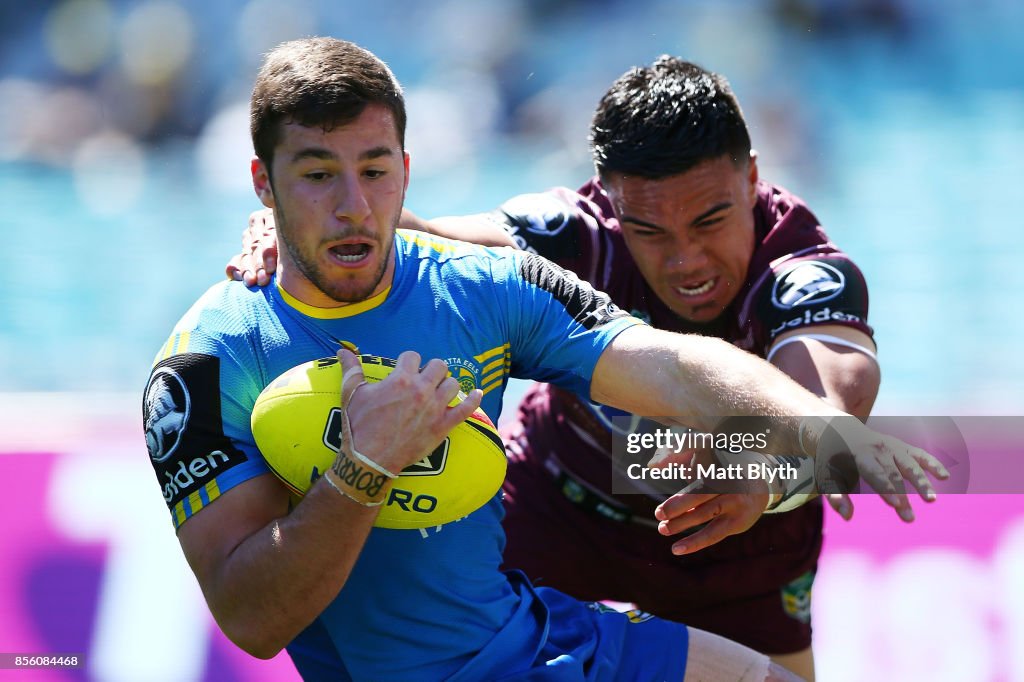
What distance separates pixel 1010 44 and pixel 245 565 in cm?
812

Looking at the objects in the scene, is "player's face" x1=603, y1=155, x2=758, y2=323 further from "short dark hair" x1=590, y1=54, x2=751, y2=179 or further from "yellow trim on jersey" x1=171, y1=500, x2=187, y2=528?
"yellow trim on jersey" x1=171, y1=500, x2=187, y2=528

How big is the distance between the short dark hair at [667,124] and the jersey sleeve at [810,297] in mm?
421

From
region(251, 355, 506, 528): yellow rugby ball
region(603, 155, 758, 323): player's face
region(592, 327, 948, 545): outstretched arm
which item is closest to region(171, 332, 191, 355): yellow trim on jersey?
region(251, 355, 506, 528): yellow rugby ball

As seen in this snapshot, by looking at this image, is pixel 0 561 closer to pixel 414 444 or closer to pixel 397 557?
pixel 397 557

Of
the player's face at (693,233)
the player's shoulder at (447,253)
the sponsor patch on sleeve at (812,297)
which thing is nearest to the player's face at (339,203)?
the player's shoulder at (447,253)

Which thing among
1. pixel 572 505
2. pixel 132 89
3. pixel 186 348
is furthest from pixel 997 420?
pixel 132 89

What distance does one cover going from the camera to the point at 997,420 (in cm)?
530

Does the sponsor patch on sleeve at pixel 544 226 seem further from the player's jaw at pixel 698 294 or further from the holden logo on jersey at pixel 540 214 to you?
the player's jaw at pixel 698 294

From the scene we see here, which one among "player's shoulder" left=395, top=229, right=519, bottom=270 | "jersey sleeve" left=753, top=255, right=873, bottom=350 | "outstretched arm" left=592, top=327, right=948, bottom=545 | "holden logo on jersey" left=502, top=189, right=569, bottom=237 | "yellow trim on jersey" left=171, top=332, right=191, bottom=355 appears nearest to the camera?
"outstretched arm" left=592, top=327, right=948, bottom=545

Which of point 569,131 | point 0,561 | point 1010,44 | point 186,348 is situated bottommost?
point 0,561

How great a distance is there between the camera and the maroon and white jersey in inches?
134

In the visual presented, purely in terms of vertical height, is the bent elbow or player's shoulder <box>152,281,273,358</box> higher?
player's shoulder <box>152,281,273,358</box>

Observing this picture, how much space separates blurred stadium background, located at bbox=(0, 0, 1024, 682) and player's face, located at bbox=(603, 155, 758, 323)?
11.8ft

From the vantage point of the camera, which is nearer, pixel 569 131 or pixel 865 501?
pixel 865 501
